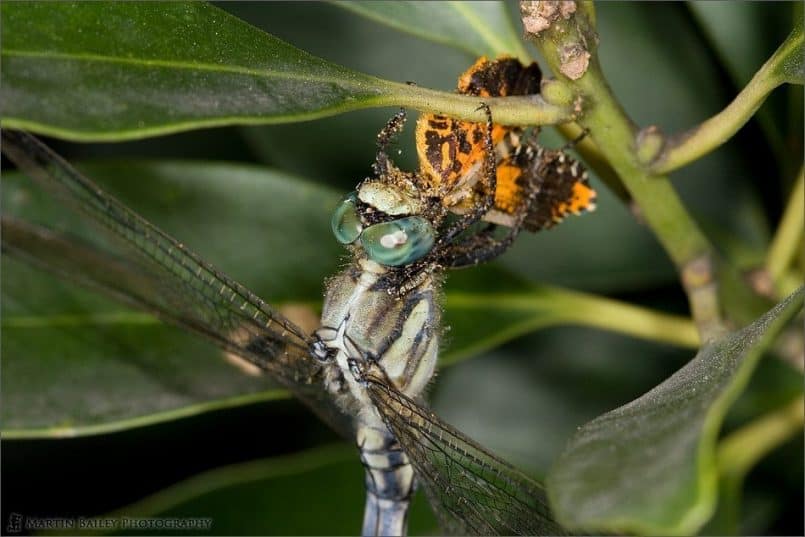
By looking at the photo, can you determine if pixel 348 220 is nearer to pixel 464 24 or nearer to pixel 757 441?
pixel 464 24

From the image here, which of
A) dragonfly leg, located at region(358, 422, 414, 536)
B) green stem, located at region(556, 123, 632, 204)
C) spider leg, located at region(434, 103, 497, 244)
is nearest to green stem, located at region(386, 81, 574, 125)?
spider leg, located at region(434, 103, 497, 244)

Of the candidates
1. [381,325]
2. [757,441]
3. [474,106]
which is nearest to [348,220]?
[381,325]

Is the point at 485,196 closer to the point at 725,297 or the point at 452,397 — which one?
the point at 725,297

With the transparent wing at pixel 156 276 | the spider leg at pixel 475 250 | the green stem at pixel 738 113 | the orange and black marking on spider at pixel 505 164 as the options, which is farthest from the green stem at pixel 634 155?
the transparent wing at pixel 156 276

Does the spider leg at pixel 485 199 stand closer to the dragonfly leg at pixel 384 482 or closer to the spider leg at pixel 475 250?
the spider leg at pixel 475 250

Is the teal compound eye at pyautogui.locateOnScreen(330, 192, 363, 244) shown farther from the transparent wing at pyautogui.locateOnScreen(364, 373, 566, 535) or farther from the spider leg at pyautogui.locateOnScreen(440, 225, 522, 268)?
the transparent wing at pyautogui.locateOnScreen(364, 373, 566, 535)

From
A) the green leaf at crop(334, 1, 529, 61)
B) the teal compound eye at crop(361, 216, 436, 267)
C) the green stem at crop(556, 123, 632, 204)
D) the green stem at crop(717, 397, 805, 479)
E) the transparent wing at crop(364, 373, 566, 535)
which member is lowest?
the transparent wing at crop(364, 373, 566, 535)

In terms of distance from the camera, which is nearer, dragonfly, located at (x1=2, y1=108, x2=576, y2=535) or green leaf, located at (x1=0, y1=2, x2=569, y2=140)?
green leaf, located at (x1=0, y1=2, x2=569, y2=140)

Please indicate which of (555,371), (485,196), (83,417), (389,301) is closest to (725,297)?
(485,196)
